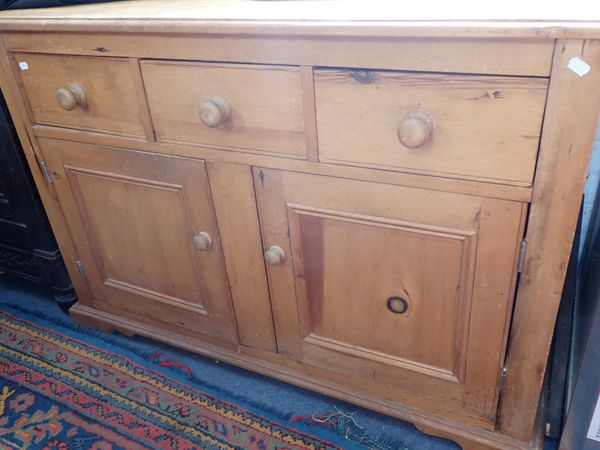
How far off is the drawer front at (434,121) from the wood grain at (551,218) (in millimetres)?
22

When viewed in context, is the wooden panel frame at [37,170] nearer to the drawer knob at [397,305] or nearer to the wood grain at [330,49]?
the wood grain at [330,49]

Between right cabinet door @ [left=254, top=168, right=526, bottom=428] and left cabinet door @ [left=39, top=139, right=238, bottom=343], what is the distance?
0.14 m

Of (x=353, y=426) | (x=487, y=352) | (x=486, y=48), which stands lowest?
(x=353, y=426)

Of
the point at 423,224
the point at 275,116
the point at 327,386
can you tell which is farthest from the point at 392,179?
the point at 327,386

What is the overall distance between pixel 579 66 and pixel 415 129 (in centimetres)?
20

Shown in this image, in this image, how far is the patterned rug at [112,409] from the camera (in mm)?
1077

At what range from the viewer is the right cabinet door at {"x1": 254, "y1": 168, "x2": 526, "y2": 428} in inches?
30.8

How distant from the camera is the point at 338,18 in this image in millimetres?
715

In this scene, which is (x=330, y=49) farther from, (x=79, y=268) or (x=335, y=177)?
(x=79, y=268)

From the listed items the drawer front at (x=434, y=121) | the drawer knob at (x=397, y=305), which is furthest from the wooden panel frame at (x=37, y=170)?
the drawer knob at (x=397, y=305)

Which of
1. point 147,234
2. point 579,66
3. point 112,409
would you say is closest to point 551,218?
point 579,66

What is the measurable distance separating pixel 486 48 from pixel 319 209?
0.36m

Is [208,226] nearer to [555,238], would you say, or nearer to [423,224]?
[423,224]

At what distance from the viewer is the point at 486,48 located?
0.64 m
